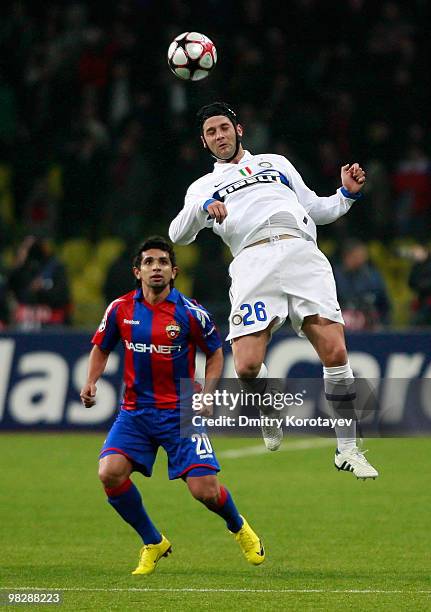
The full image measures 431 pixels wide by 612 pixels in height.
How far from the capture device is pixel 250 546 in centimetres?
870

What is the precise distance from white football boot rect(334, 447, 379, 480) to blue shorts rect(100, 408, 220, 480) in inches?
31.3

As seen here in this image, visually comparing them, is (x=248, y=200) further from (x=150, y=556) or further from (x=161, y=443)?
(x=150, y=556)

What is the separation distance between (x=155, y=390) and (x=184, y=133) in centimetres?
1059

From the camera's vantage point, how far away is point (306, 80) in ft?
63.4

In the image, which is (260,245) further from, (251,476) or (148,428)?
(251,476)

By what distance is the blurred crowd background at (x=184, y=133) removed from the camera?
1677 cm

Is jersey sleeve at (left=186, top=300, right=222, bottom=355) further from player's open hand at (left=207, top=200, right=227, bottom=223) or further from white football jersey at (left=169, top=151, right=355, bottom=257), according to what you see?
player's open hand at (left=207, top=200, right=227, bottom=223)

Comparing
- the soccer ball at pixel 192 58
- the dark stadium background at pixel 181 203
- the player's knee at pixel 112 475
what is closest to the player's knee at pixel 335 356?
the player's knee at pixel 112 475

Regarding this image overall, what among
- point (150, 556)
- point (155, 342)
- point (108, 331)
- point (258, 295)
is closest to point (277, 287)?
point (258, 295)

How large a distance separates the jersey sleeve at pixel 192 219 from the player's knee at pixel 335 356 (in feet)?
3.70

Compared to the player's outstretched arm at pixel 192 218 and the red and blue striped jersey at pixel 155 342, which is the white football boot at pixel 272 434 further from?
the player's outstretched arm at pixel 192 218

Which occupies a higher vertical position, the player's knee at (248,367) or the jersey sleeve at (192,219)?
the jersey sleeve at (192,219)

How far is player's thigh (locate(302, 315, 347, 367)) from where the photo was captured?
8.50m

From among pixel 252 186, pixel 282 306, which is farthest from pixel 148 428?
pixel 252 186
